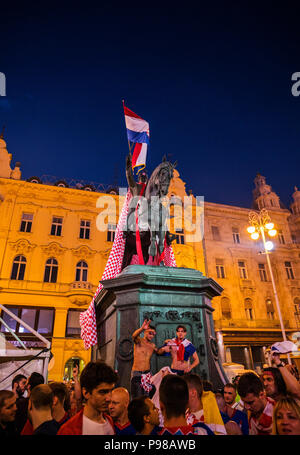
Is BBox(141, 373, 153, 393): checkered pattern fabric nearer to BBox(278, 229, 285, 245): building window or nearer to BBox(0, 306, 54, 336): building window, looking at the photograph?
BBox(0, 306, 54, 336): building window

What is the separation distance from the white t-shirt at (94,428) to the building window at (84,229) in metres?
23.8

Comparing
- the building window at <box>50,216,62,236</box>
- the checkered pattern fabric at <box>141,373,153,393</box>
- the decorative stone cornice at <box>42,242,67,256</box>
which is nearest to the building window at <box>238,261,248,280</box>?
the decorative stone cornice at <box>42,242,67,256</box>

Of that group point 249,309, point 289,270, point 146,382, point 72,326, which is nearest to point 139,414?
point 146,382

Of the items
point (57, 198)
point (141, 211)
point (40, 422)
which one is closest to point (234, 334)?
point (57, 198)

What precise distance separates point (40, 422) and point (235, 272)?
27.8 metres

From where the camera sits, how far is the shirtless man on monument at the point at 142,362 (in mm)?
4426

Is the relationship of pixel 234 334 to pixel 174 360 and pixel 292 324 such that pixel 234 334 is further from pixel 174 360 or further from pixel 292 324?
pixel 174 360

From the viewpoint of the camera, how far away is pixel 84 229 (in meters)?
25.7

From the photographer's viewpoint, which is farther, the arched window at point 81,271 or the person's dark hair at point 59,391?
the arched window at point 81,271

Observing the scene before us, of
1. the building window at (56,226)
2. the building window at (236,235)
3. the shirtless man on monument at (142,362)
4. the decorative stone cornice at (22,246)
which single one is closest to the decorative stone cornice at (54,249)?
the decorative stone cornice at (22,246)

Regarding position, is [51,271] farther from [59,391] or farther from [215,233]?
[59,391]

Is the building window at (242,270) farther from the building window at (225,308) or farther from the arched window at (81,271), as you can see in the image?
the arched window at (81,271)

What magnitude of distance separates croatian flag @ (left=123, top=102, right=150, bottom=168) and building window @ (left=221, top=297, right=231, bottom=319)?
20962mm
